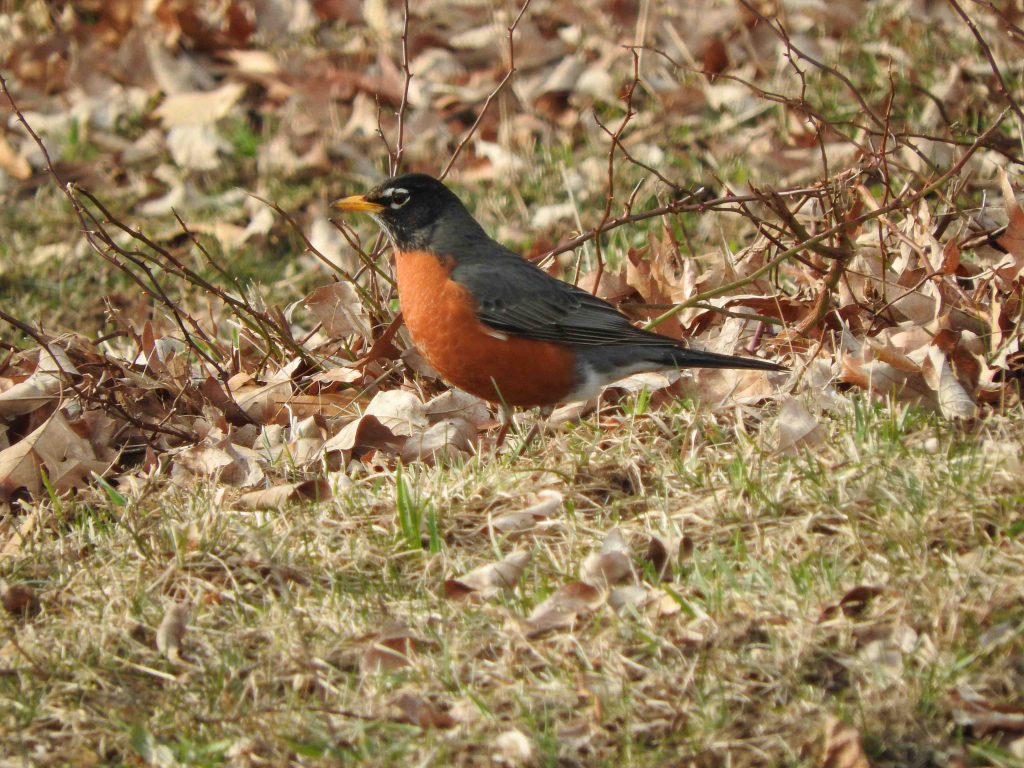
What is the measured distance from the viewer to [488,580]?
3465 millimetres

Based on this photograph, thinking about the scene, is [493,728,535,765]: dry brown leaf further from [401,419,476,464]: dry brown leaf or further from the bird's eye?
the bird's eye

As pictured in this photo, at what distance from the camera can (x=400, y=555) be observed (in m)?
3.61

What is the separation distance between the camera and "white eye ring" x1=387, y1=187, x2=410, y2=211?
17.5ft

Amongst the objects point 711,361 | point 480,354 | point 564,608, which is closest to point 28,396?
point 480,354

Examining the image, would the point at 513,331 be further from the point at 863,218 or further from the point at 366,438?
the point at 863,218

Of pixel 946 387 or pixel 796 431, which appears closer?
pixel 796 431

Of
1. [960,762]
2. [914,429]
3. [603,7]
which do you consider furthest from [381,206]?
[603,7]

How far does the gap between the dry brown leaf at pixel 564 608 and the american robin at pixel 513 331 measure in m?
1.47

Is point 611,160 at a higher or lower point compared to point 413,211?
higher

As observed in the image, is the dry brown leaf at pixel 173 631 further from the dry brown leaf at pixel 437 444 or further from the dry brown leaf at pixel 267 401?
the dry brown leaf at pixel 267 401

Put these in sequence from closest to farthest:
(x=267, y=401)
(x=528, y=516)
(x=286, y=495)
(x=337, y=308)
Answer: (x=528, y=516)
(x=286, y=495)
(x=267, y=401)
(x=337, y=308)

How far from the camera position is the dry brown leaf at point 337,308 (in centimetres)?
559

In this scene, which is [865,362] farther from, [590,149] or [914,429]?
[590,149]

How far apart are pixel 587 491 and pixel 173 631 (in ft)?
→ 4.13
